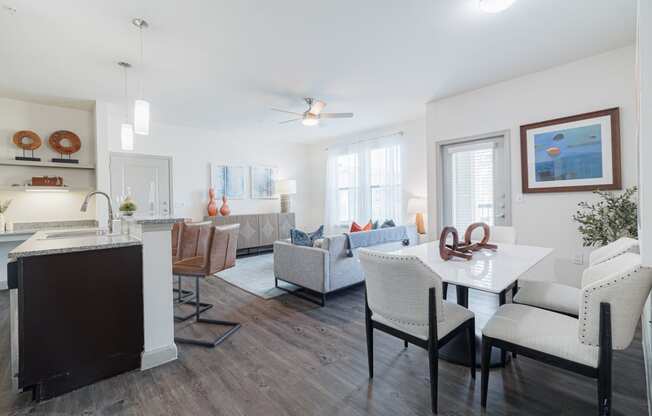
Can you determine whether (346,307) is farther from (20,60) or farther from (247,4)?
(20,60)

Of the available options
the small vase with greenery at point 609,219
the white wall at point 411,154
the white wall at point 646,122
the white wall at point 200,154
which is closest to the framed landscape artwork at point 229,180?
the white wall at point 200,154

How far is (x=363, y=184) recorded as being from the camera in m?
6.45

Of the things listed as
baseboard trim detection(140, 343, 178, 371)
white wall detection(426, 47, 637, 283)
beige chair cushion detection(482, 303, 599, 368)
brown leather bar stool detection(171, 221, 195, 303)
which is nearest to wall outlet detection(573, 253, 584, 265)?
white wall detection(426, 47, 637, 283)

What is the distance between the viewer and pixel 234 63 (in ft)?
Result: 10.5

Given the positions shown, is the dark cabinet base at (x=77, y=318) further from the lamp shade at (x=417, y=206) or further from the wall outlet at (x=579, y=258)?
the wall outlet at (x=579, y=258)

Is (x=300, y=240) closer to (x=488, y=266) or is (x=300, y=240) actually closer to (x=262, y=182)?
(x=488, y=266)

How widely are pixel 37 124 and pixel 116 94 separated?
1.31m

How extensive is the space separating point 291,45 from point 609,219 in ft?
11.7

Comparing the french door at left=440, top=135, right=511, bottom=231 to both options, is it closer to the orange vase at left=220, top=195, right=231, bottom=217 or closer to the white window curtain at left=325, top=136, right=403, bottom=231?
the white window curtain at left=325, top=136, right=403, bottom=231

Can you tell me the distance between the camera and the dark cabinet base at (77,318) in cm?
177

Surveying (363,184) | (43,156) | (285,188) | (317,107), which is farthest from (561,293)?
(43,156)

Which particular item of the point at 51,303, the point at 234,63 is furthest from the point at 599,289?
the point at 234,63

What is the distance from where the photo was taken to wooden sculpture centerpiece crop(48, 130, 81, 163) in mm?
4230

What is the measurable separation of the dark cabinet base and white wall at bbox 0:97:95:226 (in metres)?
3.22
